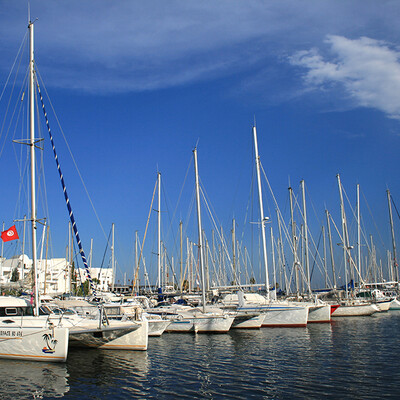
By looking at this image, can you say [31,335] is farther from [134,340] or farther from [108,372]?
[134,340]

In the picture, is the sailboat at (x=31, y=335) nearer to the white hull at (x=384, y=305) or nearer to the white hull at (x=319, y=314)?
the white hull at (x=319, y=314)

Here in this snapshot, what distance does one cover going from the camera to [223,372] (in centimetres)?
1803

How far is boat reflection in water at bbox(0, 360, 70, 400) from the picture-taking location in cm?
1518

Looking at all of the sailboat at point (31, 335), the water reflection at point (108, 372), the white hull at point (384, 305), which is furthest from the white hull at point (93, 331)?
the white hull at point (384, 305)

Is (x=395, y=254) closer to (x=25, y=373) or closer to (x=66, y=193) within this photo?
(x=66, y=193)

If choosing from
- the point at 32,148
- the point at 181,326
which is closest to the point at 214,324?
the point at 181,326

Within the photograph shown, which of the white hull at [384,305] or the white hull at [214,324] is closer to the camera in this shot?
the white hull at [214,324]

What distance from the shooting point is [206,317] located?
32188 millimetres

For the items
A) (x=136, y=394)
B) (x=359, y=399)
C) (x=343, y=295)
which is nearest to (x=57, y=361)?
(x=136, y=394)

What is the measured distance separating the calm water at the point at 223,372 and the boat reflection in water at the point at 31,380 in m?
0.04

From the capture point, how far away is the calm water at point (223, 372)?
15.0 m

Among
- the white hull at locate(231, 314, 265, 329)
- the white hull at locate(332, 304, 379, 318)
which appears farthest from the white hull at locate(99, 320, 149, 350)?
the white hull at locate(332, 304, 379, 318)

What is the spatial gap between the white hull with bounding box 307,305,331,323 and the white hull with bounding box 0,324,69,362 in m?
26.0

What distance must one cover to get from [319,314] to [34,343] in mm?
27728
